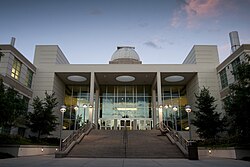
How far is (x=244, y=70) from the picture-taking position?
1430cm

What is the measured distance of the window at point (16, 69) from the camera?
2580cm

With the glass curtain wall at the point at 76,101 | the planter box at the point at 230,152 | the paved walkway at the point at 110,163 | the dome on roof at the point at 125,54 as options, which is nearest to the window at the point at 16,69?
the glass curtain wall at the point at 76,101

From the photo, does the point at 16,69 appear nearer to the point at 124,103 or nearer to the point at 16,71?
the point at 16,71

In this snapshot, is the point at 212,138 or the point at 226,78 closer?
the point at 212,138

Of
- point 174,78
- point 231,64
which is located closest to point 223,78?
point 231,64

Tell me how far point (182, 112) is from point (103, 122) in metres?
14.4

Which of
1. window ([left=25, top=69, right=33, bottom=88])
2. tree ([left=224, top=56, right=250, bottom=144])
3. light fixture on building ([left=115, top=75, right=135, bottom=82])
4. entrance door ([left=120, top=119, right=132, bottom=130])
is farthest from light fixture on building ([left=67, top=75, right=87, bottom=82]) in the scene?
tree ([left=224, top=56, right=250, bottom=144])

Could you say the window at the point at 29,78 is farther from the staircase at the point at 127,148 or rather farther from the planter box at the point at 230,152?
the planter box at the point at 230,152

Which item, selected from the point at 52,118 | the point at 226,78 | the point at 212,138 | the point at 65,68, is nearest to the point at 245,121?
the point at 212,138

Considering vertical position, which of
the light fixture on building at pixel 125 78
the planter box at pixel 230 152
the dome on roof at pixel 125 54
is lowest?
the planter box at pixel 230 152

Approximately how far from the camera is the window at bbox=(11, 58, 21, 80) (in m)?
25.8

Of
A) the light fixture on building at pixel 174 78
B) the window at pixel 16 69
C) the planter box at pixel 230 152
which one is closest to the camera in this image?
the planter box at pixel 230 152

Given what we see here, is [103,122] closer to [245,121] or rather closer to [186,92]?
[186,92]

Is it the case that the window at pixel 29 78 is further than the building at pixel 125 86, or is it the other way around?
the building at pixel 125 86
